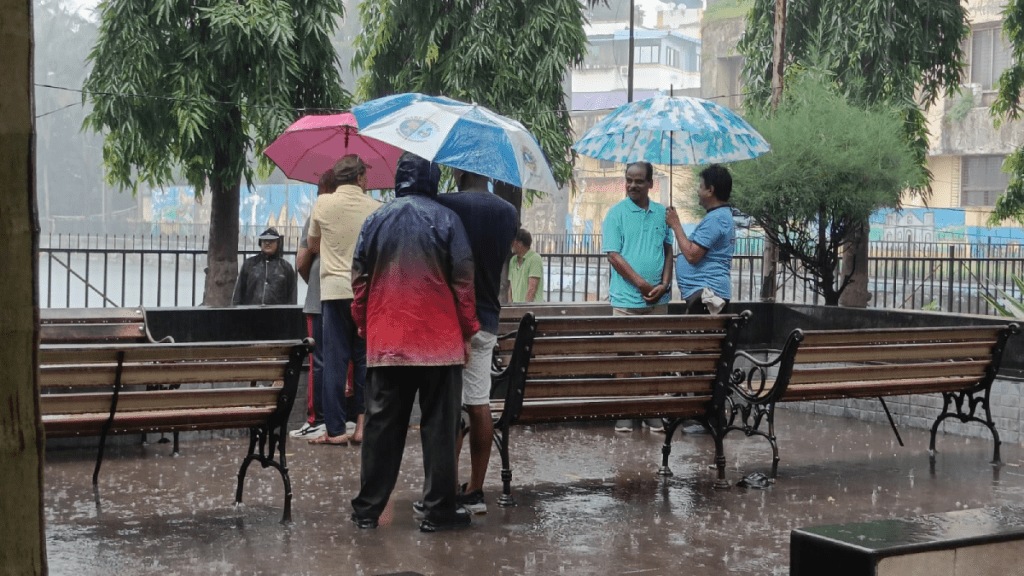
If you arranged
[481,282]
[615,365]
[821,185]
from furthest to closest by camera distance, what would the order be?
1. [821,185]
2. [615,365]
3. [481,282]

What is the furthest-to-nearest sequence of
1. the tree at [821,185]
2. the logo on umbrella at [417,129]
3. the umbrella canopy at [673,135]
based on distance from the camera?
the tree at [821,185] < the umbrella canopy at [673,135] < the logo on umbrella at [417,129]

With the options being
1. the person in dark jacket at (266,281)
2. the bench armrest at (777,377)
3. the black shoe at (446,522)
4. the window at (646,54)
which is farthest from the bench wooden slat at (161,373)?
the window at (646,54)

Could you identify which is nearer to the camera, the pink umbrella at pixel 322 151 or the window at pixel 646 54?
the pink umbrella at pixel 322 151

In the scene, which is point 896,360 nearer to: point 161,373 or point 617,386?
point 617,386

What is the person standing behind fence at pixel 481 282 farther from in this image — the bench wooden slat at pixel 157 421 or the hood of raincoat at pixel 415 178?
the bench wooden slat at pixel 157 421

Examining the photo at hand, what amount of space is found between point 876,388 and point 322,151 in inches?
193

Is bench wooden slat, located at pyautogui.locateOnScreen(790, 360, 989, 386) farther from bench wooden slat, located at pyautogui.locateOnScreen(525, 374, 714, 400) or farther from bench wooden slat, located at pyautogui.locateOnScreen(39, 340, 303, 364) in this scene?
bench wooden slat, located at pyautogui.locateOnScreen(39, 340, 303, 364)

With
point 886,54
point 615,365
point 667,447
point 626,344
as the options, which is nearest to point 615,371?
point 615,365

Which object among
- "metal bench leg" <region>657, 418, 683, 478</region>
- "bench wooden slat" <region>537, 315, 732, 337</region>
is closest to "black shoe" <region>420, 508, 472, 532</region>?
"bench wooden slat" <region>537, 315, 732, 337</region>

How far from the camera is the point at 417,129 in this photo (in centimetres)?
702

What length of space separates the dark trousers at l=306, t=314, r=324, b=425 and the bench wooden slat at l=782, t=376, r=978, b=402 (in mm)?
3227

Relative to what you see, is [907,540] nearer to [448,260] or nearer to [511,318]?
[448,260]

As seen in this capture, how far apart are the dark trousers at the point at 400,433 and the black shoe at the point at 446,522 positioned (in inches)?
0.6

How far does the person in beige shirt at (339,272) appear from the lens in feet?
28.7
